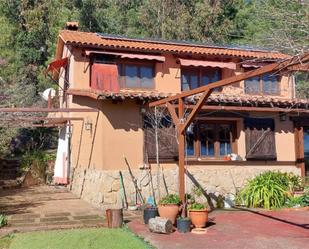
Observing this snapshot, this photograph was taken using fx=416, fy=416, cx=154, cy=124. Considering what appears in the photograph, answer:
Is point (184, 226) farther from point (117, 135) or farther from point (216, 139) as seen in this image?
point (216, 139)

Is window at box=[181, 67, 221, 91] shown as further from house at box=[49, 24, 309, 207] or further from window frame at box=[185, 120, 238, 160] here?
window frame at box=[185, 120, 238, 160]

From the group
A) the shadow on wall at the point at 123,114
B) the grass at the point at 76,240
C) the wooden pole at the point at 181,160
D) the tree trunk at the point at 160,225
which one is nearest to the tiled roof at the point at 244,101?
the shadow on wall at the point at 123,114

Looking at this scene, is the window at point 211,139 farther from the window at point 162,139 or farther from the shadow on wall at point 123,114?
the shadow on wall at point 123,114

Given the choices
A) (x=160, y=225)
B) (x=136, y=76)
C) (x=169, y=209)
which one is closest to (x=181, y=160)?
(x=169, y=209)

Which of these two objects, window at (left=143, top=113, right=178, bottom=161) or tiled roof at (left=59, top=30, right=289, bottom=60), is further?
tiled roof at (left=59, top=30, right=289, bottom=60)

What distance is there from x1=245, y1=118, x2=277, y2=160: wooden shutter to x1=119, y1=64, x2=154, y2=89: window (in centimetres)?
441

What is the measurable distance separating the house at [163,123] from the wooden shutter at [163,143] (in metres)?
0.04

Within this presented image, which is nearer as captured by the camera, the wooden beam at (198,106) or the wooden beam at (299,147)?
the wooden beam at (198,106)

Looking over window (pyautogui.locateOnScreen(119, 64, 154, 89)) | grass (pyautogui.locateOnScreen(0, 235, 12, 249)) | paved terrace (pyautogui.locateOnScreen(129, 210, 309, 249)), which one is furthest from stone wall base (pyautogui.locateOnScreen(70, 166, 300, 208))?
grass (pyautogui.locateOnScreen(0, 235, 12, 249))

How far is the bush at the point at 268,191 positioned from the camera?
14.7 m

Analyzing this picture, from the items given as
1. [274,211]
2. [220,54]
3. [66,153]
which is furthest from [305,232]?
[66,153]

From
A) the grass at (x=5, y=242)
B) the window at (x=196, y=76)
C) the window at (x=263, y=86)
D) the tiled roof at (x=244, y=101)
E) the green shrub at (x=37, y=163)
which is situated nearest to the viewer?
the grass at (x=5, y=242)

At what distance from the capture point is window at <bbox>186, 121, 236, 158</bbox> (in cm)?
1633

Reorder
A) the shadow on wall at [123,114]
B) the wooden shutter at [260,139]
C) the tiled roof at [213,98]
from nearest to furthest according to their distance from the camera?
the tiled roof at [213,98]
the shadow on wall at [123,114]
the wooden shutter at [260,139]
